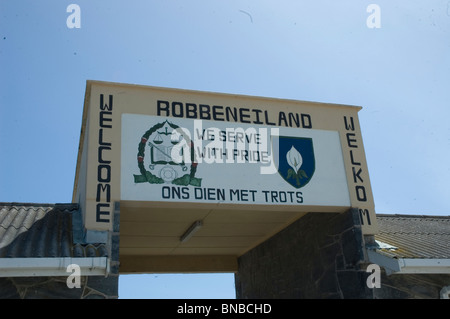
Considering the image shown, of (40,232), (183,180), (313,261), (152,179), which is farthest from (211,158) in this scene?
(313,261)

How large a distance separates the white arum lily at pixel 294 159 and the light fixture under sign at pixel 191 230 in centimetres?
248

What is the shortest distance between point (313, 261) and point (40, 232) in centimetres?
482

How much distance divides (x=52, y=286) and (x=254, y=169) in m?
3.49

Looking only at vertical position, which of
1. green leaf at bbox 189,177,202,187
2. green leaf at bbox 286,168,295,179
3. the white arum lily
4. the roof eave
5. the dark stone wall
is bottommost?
the roof eave

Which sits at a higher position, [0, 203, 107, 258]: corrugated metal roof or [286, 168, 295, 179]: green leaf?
[286, 168, 295, 179]: green leaf

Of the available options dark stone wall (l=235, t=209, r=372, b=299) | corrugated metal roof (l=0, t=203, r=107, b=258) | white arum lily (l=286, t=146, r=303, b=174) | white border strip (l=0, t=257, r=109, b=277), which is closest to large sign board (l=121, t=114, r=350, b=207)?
white arum lily (l=286, t=146, r=303, b=174)

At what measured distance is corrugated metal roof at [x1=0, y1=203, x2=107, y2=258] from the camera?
6.54 meters

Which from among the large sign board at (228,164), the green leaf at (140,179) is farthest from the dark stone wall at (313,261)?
the green leaf at (140,179)

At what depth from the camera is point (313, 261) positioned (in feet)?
29.8

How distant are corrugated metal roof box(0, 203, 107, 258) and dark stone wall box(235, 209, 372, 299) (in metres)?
3.92

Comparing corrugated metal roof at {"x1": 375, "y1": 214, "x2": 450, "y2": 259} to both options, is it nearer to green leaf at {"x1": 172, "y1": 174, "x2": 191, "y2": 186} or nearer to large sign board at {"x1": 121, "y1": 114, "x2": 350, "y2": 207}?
large sign board at {"x1": 121, "y1": 114, "x2": 350, "y2": 207}

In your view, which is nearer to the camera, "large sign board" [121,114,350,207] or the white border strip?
the white border strip

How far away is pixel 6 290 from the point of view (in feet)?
21.4
